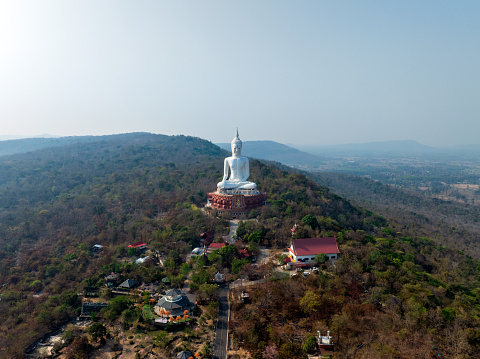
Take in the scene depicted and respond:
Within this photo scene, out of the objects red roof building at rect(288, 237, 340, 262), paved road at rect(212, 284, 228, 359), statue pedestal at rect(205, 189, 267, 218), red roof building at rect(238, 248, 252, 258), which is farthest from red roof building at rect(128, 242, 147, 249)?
red roof building at rect(288, 237, 340, 262)

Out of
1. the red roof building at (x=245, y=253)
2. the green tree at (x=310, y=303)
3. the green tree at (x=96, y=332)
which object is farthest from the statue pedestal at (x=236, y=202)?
the green tree at (x=96, y=332)

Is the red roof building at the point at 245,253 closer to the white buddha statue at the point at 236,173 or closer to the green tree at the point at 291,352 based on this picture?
the green tree at the point at 291,352

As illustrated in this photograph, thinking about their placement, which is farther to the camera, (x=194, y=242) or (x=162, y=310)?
(x=194, y=242)

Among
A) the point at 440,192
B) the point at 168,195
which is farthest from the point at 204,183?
the point at 440,192

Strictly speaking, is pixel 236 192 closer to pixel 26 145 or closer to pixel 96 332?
pixel 96 332

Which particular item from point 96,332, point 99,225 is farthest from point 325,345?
point 99,225

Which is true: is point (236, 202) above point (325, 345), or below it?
above

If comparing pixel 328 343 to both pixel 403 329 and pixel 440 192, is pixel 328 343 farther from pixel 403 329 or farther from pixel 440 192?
pixel 440 192
